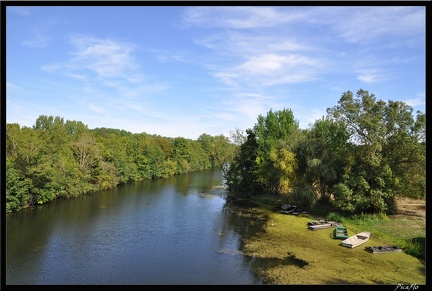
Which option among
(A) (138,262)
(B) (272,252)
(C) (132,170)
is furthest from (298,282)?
(C) (132,170)

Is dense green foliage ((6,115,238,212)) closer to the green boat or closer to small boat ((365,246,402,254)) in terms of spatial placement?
the green boat

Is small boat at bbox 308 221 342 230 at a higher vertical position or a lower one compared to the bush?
lower

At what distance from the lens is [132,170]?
61875 mm

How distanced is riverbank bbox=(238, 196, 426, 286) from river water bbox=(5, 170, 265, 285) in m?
1.57

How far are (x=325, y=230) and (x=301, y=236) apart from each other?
9.20 ft

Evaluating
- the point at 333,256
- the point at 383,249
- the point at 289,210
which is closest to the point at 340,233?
the point at 383,249

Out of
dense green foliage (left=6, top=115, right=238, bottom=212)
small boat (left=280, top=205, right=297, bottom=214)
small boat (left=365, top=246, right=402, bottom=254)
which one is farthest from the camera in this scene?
dense green foliage (left=6, top=115, right=238, bottom=212)

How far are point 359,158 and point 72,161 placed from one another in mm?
36914

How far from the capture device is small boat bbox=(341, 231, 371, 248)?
22.4 m

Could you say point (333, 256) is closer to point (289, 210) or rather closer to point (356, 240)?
point (356, 240)

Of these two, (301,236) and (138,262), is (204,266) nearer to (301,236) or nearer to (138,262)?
(138,262)

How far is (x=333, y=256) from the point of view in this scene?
68.0 ft

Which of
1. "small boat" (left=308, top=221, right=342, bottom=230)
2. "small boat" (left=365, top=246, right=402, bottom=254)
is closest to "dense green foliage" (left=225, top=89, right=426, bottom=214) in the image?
"small boat" (left=308, top=221, right=342, bottom=230)
